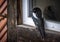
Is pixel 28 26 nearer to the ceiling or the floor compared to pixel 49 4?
nearer to the floor

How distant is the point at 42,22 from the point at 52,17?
11cm

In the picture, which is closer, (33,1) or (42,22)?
(42,22)

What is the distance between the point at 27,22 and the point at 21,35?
0.12 meters

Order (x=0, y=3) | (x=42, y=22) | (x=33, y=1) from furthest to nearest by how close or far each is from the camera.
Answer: (x=0, y=3) → (x=33, y=1) → (x=42, y=22)

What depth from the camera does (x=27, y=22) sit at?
51.8 inches

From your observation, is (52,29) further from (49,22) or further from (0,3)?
(0,3)

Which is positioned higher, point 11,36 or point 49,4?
point 49,4

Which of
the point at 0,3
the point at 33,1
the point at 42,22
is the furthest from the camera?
the point at 0,3

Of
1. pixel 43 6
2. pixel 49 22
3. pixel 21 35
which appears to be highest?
pixel 43 6

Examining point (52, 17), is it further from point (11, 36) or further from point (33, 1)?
point (11, 36)

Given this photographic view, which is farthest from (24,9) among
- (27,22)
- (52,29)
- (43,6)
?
(52,29)

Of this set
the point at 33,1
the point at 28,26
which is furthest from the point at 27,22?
the point at 33,1

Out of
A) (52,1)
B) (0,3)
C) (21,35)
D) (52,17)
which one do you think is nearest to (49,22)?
(52,17)

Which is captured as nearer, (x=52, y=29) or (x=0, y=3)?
(x=52, y=29)
